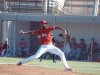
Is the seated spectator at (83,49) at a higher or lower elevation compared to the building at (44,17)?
lower

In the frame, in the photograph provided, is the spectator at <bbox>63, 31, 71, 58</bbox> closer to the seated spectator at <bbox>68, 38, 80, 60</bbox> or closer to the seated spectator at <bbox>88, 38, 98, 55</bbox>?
the seated spectator at <bbox>68, 38, 80, 60</bbox>

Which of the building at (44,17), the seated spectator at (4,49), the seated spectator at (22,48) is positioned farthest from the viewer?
the seated spectator at (4,49)

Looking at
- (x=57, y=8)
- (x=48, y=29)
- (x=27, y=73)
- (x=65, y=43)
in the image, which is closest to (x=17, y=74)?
(x=27, y=73)

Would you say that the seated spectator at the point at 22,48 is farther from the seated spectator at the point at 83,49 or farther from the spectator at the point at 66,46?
the seated spectator at the point at 83,49

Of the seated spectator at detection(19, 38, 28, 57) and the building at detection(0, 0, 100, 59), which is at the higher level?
the building at detection(0, 0, 100, 59)

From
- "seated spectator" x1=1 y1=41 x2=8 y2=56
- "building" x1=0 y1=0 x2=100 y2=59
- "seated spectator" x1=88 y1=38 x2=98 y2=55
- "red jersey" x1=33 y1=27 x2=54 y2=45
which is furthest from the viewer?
"seated spectator" x1=1 y1=41 x2=8 y2=56

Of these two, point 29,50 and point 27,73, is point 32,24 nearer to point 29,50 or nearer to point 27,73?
point 29,50

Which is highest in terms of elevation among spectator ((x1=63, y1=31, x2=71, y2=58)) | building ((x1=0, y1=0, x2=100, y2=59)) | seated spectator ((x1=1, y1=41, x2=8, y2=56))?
building ((x1=0, y1=0, x2=100, y2=59))

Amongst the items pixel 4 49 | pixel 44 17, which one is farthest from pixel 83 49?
pixel 4 49

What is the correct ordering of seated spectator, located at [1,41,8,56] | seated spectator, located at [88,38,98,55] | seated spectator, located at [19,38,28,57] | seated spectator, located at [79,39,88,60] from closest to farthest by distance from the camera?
seated spectator, located at [88,38,98,55] < seated spectator, located at [79,39,88,60] < seated spectator, located at [19,38,28,57] < seated spectator, located at [1,41,8,56]

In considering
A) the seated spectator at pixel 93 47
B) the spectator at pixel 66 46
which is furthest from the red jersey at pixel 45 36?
the spectator at pixel 66 46

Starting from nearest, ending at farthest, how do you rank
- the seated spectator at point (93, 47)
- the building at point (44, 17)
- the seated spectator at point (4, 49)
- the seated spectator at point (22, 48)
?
the seated spectator at point (93, 47) < the building at point (44, 17) < the seated spectator at point (22, 48) < the seated spectator at point (4, 49)

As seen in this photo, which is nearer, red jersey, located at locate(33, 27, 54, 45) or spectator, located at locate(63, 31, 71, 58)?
red jersey, located at locate(33, 27, 54, 45)

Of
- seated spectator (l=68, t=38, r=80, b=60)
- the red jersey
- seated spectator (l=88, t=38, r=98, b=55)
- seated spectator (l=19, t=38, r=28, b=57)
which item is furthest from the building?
the red jersey
